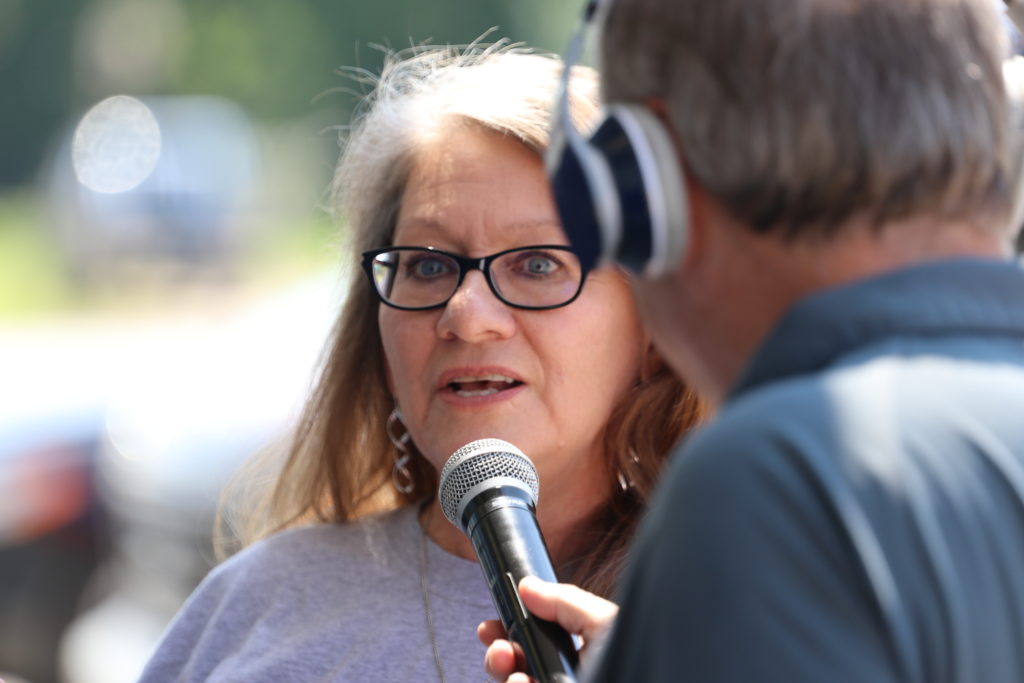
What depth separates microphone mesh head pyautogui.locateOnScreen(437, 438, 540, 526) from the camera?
73.5 inches

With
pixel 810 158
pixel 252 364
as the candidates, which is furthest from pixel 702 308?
pixel 252 364

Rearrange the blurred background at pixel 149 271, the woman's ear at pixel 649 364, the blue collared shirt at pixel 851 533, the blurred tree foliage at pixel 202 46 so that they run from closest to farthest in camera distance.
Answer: the blue collared shirt at pixel 851 533 < the woman's ear at pixel 649 364 < the blurred background at pixel 149 271 < the blurred tree foliage at pixel 202 46

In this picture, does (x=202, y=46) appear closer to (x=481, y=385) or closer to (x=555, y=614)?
(x=481, y=385)

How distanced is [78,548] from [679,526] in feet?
18.3

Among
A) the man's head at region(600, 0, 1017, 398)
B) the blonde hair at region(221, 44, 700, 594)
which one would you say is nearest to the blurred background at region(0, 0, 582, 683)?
the blonde hair at region(221, 44, 700, 594)

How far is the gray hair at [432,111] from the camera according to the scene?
2.40 meters

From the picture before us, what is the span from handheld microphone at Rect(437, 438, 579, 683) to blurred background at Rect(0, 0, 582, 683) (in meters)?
1.07

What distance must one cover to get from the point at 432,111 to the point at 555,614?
4.27 feet

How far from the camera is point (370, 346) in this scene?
8.98ft

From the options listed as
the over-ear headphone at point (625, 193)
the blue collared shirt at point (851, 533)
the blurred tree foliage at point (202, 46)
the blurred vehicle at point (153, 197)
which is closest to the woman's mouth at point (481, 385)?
the over-ear headphone at point (625, 193)

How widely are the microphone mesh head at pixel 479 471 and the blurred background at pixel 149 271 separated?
1.03 metres

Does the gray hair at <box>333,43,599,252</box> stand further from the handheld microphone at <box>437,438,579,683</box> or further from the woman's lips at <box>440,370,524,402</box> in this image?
the handheld microphone at <box>437,438,579,683</box>

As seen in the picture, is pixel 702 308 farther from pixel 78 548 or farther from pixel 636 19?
pixel 78 548

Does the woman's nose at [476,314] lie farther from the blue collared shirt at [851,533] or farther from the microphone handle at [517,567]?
the blue collared shirt at [851,533]
